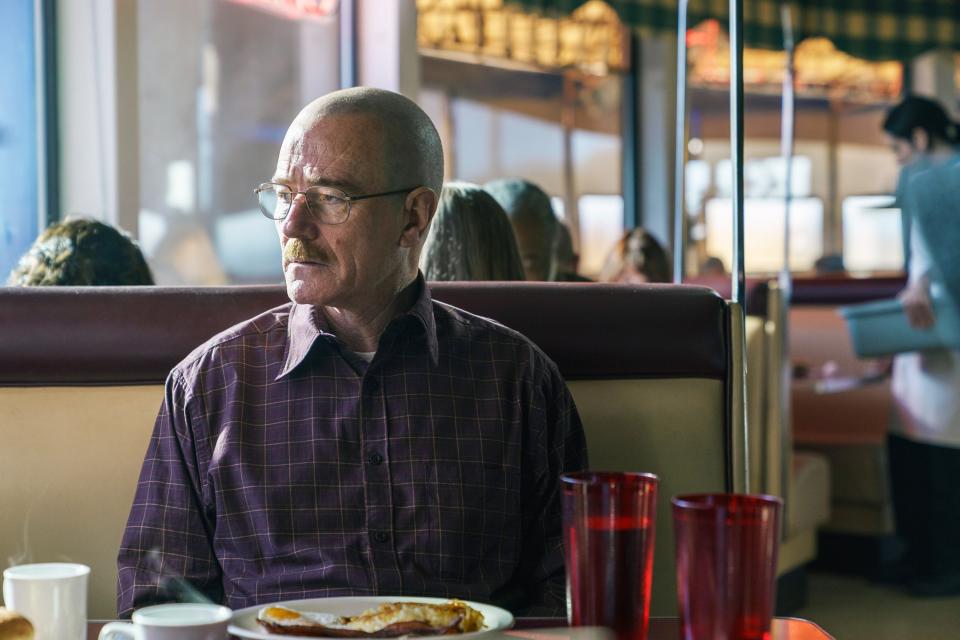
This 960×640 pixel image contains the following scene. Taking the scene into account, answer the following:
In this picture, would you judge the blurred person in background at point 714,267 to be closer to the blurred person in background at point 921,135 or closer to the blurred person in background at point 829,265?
the blurred person in background at point 921,135

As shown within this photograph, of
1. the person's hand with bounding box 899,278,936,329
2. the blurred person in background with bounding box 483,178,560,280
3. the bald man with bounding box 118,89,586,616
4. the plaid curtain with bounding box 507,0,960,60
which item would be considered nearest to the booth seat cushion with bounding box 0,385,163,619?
the bald man with bounding box 118,89,586,616

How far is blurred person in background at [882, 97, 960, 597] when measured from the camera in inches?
136

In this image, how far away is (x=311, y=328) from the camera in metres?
1.48

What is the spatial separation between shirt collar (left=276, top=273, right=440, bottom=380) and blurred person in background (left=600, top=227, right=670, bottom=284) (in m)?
2.30

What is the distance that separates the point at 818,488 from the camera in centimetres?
423

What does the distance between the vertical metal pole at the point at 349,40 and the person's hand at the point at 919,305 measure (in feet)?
9.08

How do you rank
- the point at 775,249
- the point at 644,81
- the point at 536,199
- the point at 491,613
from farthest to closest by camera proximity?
the point at 775,249, the point at 644,81, the point at 536,199, the point at 491,613

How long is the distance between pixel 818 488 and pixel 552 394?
2.93 m

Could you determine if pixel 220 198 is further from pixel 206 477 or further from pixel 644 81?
pixel 206 477

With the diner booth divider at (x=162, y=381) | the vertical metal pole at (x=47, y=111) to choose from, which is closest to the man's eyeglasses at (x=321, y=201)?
the diner booth divider at (x=162, y=381)

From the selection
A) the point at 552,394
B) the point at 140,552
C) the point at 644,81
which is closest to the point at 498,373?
the point at 552,394

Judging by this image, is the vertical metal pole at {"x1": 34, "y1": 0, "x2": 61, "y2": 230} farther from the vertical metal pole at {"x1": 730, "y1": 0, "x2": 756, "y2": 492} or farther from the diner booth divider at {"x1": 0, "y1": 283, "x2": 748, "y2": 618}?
the vertical metal pole at {"x1": 730, "y1": 0, "x2": 756, "y2": 492}

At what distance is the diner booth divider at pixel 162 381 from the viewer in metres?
1.70

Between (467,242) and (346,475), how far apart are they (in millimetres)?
680
